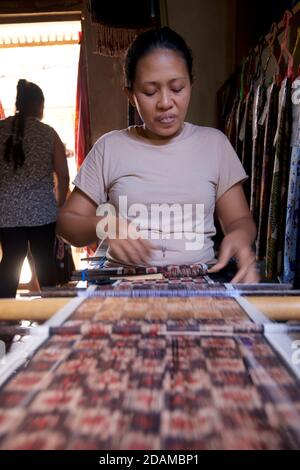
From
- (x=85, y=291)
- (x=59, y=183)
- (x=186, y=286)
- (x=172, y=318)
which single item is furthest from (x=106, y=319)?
(x=59, y=183)

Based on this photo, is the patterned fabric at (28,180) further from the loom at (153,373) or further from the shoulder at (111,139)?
the loom at (153,373)

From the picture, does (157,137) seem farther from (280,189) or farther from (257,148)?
(257,148)

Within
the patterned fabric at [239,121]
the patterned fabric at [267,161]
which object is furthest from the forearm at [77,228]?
the patterned fabric at [239,121]

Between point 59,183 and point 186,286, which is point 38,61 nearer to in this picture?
point 59,183

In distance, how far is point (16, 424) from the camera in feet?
1.41

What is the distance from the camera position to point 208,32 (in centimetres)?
328

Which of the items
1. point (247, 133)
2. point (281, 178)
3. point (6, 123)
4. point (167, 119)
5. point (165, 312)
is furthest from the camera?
point (6, 123)

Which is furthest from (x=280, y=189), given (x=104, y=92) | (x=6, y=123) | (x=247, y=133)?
(x=104, y=92)

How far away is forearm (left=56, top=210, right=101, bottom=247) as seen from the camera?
1281 millimetres

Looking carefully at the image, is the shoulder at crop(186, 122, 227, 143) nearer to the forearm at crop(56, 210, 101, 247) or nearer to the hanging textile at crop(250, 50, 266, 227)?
the forearm at crop(56, 210, 101, 247)

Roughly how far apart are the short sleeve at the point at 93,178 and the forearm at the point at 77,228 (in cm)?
9

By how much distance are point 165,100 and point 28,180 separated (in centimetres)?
150

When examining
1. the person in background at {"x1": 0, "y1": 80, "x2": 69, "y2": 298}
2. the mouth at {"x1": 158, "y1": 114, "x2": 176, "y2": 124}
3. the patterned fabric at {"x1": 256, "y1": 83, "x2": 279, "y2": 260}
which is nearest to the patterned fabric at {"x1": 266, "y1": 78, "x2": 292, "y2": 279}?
the patterned fabric at {"x1": 256, "y1": 83, "x2": 279, "y2": 260}

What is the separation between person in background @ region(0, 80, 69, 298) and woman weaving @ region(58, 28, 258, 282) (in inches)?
49.0
